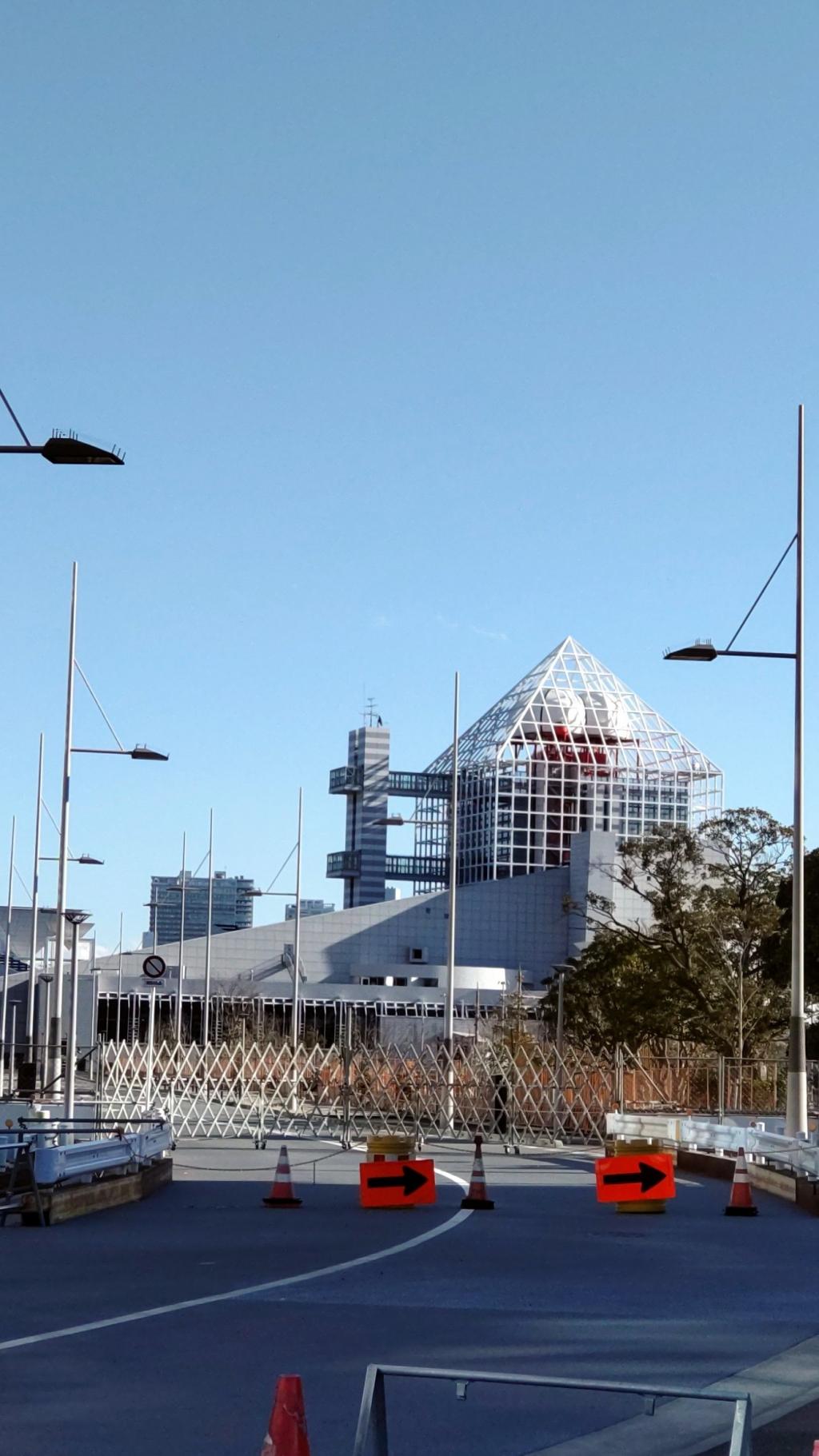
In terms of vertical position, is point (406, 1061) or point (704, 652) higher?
point (704, 652)

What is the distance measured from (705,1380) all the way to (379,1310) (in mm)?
3343

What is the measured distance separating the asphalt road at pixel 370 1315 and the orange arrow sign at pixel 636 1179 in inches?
16.8

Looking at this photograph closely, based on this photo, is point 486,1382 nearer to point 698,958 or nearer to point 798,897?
point 798,897

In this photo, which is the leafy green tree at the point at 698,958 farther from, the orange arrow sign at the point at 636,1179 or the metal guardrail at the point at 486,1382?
the metal guardrail at the point at 486,1382

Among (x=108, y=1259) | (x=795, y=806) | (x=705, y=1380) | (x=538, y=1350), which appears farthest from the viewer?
(x=795, y=806)

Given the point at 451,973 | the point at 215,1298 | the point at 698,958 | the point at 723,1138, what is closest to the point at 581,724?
the point at 698,958

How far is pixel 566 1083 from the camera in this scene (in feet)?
137

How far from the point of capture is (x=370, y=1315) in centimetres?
1284

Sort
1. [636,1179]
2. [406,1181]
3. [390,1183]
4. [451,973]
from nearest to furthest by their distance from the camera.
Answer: [390,1183] < [636,1179] < [406,1181] < [451,973]

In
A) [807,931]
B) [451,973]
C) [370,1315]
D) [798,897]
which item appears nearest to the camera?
[370,1315]

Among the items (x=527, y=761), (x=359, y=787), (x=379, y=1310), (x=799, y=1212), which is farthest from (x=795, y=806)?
(x=359, y=787)

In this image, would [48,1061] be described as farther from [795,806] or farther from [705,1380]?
[705,1380]

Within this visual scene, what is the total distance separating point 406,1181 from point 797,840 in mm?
9305

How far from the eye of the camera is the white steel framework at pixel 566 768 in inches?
6201
